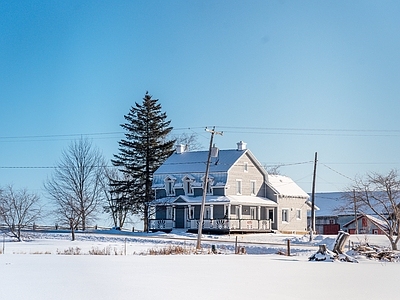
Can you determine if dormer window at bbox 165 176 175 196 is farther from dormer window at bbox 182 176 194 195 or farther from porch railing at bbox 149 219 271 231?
porch railing at bbox 149 219 271 231

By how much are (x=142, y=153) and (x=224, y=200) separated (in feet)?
Result: 59.5

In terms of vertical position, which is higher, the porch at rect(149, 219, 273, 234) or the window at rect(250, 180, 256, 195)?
the window at rect(250, 180, 256, 195)

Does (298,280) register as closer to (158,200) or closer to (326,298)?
(326,298)

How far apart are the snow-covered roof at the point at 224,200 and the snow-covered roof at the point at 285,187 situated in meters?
2.51

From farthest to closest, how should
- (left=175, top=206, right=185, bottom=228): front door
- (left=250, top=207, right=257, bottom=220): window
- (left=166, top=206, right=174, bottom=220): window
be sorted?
1. (left=166, top=206, right=174, bottom=220): window
2. (left=250, top=207, right=257, bottom=220): window
3. (left=175, top=206, right=185, bottom=228): front door

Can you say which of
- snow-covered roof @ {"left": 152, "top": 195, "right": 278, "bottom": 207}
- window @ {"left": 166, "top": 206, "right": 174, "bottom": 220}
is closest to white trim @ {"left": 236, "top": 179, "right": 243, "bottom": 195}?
snow-covered roof @ {"left": 152, "top": 195, "right": 278, "bottom": 207}

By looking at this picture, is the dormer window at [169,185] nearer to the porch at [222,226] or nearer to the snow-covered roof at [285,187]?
the porch at [222,226]

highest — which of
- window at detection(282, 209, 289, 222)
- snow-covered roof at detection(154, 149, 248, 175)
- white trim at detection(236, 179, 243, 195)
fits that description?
→ snow-covered roof at detection(154, 149, 248, 175)

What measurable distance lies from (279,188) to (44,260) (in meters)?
47.6

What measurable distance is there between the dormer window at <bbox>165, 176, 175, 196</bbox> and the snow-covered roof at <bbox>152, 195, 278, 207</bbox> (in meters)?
0.84

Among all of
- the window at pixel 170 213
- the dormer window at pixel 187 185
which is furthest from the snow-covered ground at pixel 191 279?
the window at pixel 170 213

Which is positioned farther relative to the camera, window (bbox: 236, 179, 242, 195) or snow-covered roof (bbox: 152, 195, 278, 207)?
window (bbox: 236, 179, 242, 195)

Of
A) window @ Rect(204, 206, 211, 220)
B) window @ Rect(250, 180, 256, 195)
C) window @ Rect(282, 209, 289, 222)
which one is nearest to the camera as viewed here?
window @ Rect(204, 206, 211, 220)

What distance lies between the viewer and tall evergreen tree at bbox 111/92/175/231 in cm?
7400
